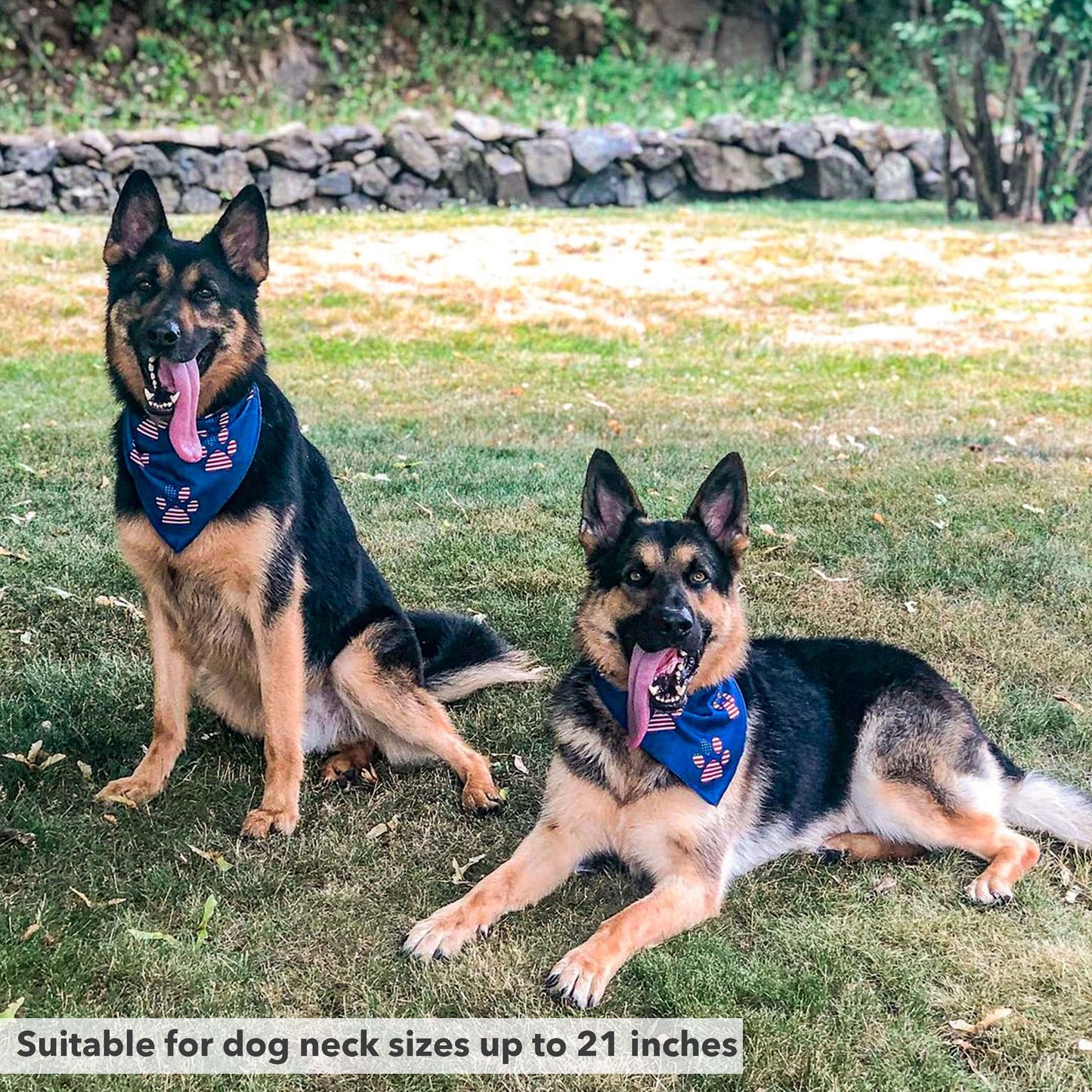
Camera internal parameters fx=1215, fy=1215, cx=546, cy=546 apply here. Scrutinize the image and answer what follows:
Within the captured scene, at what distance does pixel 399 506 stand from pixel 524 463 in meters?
1.17

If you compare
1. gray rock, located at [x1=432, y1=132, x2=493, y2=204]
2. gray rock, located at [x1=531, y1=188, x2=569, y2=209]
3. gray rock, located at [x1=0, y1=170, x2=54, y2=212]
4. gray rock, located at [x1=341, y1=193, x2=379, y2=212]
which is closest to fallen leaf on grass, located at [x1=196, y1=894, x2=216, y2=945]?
gray rock, located at [x1=0, y1=170, x2=54, y2=212]

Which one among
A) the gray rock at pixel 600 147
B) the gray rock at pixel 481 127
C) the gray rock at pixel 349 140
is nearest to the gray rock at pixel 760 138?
the gray rock at pixel 600 147

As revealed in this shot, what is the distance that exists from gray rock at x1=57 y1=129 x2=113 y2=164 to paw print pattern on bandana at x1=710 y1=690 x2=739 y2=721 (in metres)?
15.6

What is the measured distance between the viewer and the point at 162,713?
454 cm

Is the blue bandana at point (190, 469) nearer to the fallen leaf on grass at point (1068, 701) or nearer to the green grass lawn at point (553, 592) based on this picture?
the green grass lawn at point (553, 592)

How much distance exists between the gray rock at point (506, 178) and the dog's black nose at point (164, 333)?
50.7ft

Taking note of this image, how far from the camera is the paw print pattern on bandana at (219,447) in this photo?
13.6 feet

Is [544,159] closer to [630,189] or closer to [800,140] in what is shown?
[630,189]

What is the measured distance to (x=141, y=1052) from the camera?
3.21 meters

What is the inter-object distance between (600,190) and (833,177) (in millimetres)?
4641

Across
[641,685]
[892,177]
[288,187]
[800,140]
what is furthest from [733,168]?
[641,685]

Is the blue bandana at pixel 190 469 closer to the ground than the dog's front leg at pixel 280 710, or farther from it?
farther from it

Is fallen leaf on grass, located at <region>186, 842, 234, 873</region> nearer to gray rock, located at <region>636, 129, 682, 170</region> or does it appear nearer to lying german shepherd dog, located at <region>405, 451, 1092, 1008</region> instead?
lying german shepherd dog, located at <region>405, 451, 1092, 1008</region>

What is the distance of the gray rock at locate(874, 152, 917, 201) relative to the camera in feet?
70.9
